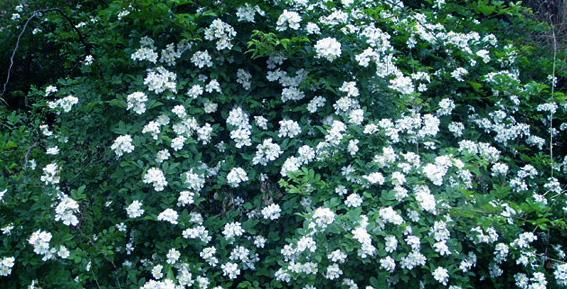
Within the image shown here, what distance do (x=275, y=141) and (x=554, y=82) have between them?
2390 mm

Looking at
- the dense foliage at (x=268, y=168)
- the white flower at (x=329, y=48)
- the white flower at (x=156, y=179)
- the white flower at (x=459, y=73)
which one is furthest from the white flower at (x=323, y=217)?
the white flower at (x=459, y=73)

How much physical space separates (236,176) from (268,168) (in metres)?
0.26

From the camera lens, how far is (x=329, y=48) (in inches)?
151

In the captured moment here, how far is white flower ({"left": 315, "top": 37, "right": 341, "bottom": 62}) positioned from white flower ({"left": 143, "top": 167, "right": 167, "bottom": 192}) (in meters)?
1.15

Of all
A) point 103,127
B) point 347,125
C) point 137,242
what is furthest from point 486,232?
point 103,127

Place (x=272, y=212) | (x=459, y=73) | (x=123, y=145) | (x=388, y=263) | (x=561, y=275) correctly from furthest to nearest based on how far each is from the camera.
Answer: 1. (x=459, y=73)
2. (x=561, y=275)
3. (x=272, y=212)
4. (x=123, y=145)
5. (x=388, y=263)

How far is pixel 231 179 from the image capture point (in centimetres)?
365

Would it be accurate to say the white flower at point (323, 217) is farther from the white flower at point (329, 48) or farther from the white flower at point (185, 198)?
the white flower at point (329, 48)

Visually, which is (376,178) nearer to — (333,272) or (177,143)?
(333,272)

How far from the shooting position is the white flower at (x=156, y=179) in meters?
3.45

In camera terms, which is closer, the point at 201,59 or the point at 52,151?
the point at 52,151

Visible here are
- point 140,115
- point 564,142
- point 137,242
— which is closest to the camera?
point 137,242

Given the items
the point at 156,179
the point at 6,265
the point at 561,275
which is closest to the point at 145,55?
the point at 156,179

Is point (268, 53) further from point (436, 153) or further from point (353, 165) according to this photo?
point (436, 153)
